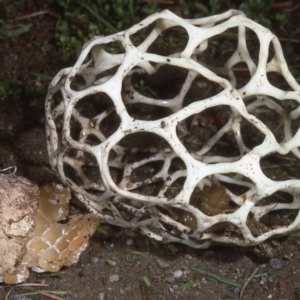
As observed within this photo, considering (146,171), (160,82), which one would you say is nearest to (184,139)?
(146,171)

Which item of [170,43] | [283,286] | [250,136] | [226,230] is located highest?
[170,43]

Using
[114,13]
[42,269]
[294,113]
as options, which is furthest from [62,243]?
[114,13]

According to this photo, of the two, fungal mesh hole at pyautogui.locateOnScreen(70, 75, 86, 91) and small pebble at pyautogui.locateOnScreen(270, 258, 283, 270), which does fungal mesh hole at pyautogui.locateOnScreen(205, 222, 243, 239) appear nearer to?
small pebble at pyautogui.locateOnScreen(270, 258, 283, 270)

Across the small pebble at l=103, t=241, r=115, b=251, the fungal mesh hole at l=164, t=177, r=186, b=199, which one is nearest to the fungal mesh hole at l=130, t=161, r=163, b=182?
the fungal mesh hole at l=164, t=177, r=186, b=199

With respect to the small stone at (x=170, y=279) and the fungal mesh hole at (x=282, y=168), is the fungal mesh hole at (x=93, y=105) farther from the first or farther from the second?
the small stone at (x=170, y=279)

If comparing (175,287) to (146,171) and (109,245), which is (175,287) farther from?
(146,171)

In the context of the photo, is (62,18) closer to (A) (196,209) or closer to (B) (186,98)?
(B) (186,98)
